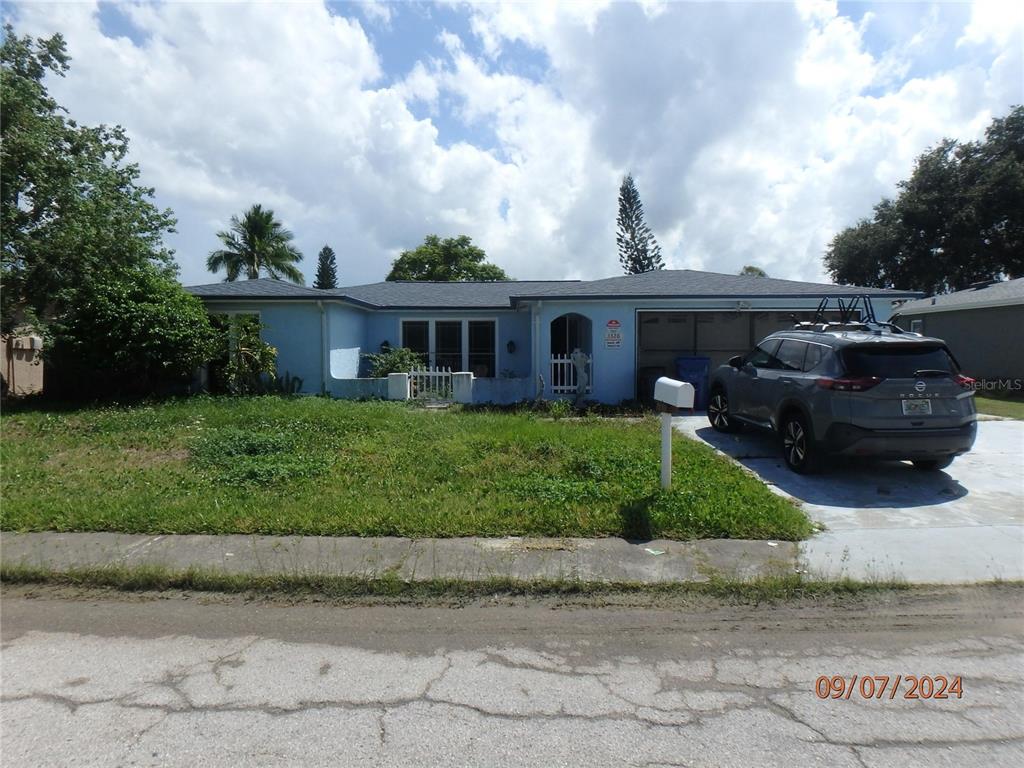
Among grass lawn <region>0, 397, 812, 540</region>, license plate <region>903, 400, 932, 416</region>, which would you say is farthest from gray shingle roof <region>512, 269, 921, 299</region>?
license plate <region>903, 400, 932, 416</region>

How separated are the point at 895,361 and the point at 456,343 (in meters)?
12.7

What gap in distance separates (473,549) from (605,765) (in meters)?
2.67

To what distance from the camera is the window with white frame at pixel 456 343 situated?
17.6 m

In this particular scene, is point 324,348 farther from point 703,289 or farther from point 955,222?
point 955,222

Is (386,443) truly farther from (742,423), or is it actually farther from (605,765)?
(605,765)

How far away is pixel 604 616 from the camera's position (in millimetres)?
4156

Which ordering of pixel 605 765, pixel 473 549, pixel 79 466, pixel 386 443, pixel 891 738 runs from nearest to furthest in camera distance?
1. pixel 605 765
2. pixel 891 738
3. pixel 473 549
4. pixel 79 466
5. pixel 386 443

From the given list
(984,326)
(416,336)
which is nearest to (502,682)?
(416,336)

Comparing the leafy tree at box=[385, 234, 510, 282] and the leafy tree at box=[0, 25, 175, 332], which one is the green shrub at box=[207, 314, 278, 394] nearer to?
the leafy tree at box=[0, 25, 175, 332]

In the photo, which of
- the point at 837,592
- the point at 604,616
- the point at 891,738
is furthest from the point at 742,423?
the point at 891,738

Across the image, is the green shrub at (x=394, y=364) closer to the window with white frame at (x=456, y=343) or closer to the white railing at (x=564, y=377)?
the window with white frame at (x=456, y=343)

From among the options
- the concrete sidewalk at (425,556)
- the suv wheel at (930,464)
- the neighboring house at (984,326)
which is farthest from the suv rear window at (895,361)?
the neighboring house at (984,326)

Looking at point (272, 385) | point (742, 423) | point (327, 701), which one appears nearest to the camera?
point (327, 701)
